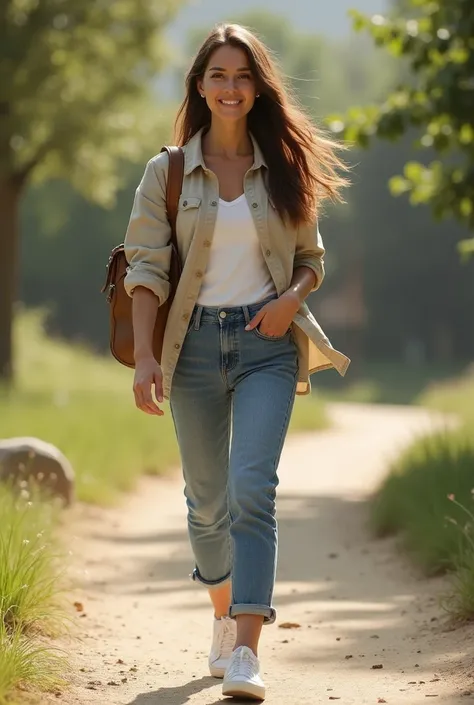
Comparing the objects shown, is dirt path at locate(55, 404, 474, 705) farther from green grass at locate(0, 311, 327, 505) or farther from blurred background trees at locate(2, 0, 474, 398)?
blurred background trees at locate(2, 0, 474, 398)

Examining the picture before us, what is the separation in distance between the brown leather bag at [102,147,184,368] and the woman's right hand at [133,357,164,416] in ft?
0.77

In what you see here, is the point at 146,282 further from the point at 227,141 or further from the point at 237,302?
the point at 227,141

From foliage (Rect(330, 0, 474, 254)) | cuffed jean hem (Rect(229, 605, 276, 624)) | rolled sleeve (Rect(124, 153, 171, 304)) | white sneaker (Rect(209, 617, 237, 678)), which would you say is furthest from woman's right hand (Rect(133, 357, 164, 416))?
foliage (Rect(330, 0, 474, 254))

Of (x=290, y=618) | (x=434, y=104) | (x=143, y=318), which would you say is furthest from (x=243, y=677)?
(x=434, y=104)

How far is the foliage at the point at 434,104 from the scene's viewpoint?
→ 30.2 ft

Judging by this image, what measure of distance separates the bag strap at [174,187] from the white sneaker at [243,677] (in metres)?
1.39

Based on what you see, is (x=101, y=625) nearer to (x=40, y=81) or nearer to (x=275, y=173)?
(x=275, y=173)

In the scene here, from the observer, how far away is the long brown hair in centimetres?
475

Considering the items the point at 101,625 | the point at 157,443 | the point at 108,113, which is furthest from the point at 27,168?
the point at 101,625

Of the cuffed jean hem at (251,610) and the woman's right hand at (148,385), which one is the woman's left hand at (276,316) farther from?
the cuffed jean hem at (251,610)

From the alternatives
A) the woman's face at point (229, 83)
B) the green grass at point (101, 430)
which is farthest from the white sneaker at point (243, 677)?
the green grass at point (101, 430)

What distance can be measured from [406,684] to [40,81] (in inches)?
595

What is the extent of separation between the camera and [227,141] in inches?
192

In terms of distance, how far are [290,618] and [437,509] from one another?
5.07 feet
